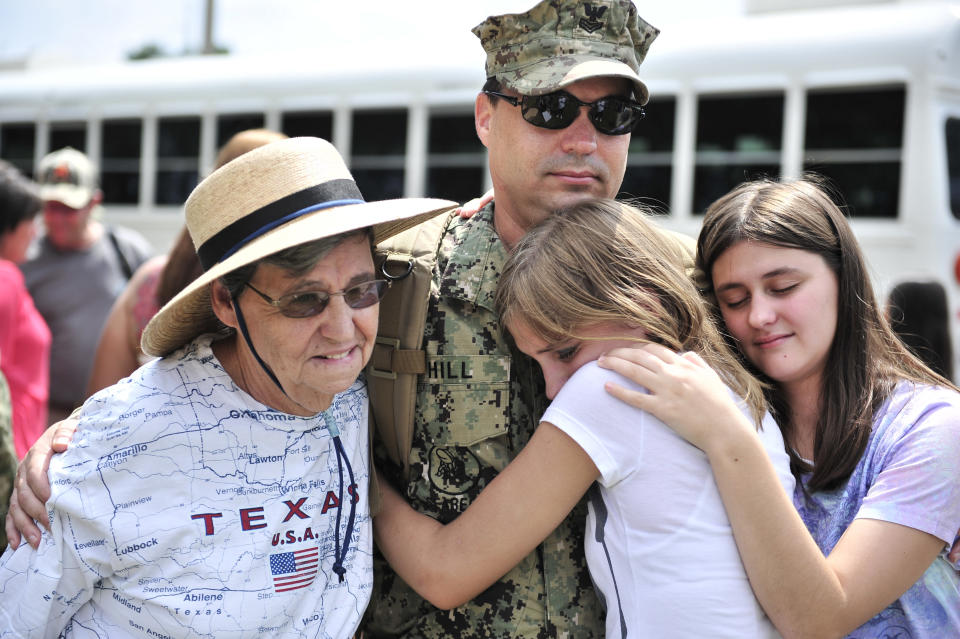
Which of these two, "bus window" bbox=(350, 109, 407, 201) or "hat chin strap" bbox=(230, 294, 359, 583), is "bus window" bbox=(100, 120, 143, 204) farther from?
"hat chin strap" bbox=(230, 294, 359, 583)

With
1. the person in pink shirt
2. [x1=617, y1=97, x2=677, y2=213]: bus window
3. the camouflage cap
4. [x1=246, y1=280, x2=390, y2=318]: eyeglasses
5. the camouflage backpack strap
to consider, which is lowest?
the person in pink shirt

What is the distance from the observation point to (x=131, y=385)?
1878 millimetres

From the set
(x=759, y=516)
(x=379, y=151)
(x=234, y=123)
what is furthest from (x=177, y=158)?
(x=759, y=516)

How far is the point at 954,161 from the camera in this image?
7.21 meters

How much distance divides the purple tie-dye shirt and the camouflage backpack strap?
0.96m

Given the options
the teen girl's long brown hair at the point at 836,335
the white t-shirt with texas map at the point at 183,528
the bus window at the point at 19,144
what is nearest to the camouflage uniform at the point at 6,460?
the white t-shirt with texas map at the point at 183,528

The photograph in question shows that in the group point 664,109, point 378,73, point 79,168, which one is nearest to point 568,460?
point 79,168

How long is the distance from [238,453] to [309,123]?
26.8 feet

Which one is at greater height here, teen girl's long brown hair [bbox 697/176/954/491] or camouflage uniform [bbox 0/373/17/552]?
teen girl's long brown hair [bbox 697/176/954/491]

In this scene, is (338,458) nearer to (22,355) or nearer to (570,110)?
(570,110)

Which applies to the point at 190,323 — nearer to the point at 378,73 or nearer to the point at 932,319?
the point at 932,319

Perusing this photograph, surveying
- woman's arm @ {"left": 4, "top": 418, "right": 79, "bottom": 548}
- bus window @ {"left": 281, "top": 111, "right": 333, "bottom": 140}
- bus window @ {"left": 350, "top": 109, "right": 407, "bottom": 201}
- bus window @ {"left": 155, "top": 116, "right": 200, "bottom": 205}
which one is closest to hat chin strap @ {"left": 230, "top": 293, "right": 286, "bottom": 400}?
woman's arm @ {"left": 4, "top": 418, "right": 79, "bottom": 548}

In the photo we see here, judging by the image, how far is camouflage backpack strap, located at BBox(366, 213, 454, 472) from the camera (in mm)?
2146

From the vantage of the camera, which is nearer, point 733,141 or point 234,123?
point 733,141
